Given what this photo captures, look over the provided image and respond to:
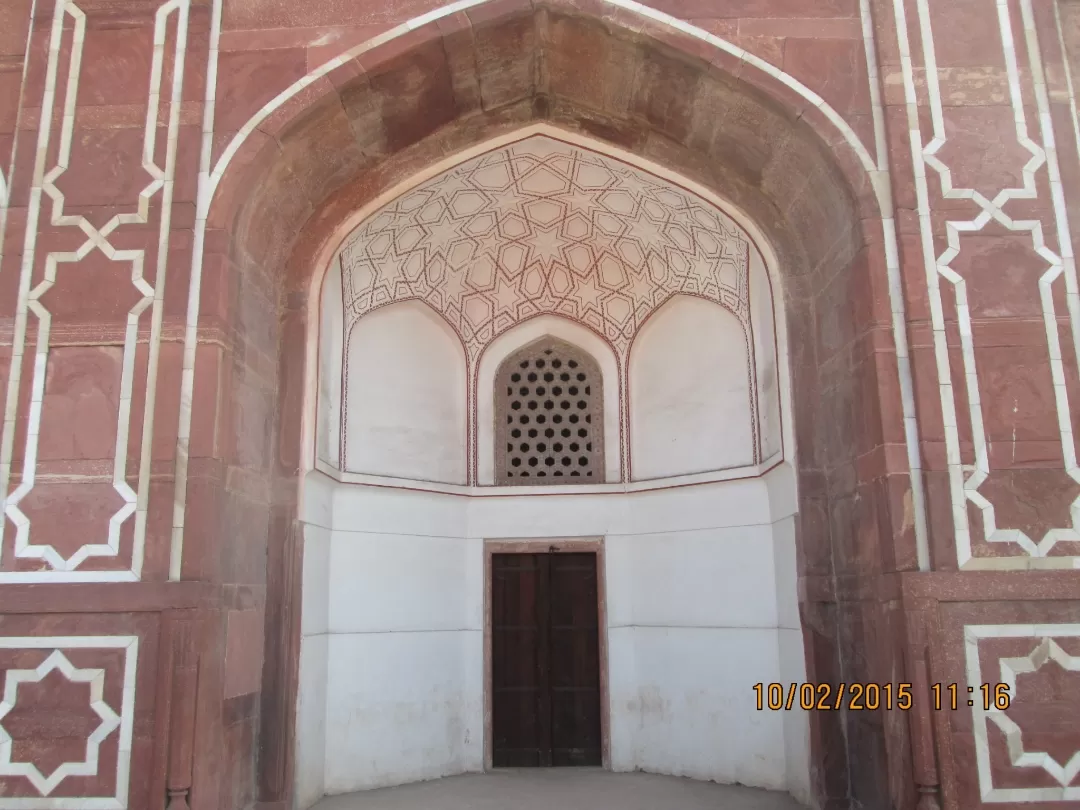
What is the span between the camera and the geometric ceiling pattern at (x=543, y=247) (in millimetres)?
6461

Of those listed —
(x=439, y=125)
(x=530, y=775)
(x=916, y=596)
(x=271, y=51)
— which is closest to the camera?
(x=916, y=596)

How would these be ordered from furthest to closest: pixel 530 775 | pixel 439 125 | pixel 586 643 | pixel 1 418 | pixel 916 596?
pixel 586 643
pixel 530 775
pixel 439 125
pixel 1 418
pixel 916 596

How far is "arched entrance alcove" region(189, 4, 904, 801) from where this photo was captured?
16.4 feet

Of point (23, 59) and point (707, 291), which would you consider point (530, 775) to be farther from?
point (23, 59)

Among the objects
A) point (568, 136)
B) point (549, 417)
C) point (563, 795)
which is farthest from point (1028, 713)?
point (568, 136)

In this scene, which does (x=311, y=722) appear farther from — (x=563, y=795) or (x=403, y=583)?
(x=563, y=795)

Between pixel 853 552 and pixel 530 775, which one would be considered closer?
pixel 853 552

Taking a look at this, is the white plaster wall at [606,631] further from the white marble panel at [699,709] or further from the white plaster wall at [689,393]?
the white plaster wall at [689,393]

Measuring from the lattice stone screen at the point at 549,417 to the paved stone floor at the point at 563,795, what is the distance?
226cm

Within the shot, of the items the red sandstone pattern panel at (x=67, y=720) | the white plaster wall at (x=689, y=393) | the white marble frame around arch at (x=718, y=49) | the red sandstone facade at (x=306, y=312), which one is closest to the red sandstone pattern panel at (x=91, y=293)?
the red sandstone facade at (x=306, y=312)

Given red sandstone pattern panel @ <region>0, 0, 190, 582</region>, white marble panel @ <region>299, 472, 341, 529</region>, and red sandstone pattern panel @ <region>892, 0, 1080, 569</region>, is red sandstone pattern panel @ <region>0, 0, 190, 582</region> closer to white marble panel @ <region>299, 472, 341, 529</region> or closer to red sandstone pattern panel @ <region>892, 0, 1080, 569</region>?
white marble panel @ <region>299, 472, 341, 529</region>

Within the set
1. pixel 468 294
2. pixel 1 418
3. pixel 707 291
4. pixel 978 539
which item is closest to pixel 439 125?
pixel 468 294

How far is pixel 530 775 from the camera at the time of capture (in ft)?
21.8

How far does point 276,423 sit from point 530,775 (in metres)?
3.26
